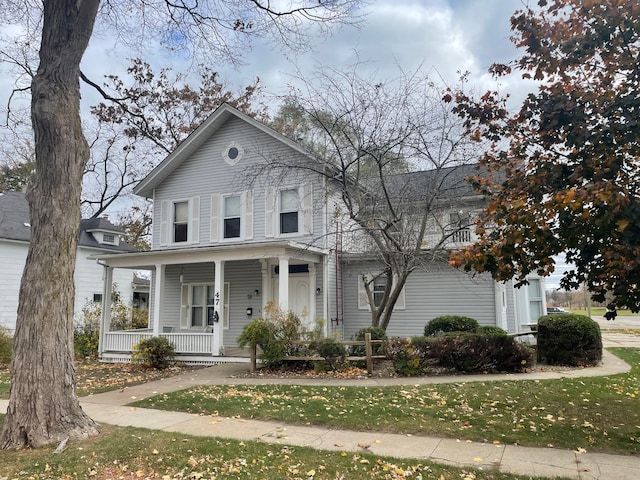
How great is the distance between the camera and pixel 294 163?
47.9 feet

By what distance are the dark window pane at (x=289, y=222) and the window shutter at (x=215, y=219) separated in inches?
96.5

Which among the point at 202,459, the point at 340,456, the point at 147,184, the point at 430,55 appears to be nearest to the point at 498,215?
the point at 340,456

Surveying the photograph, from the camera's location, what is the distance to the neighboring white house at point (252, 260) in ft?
48.3

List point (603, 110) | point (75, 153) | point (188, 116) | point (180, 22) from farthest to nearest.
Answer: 1. point (188, 116)
2. point (180, 22)
3. point (75, 153)
4. point (603, 110)

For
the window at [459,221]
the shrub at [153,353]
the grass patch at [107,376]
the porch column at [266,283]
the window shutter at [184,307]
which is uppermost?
the window at [459,221]

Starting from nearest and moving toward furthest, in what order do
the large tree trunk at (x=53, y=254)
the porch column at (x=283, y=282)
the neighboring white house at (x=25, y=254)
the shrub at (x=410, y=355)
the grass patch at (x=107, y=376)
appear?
the large tree trunk at (x=53, y=254), the grass patch at (x=107, y=376), the shrub at (x=410, y=355), the porch column at (x=283, y=282), the neighboring white house at (x=25, y=254)

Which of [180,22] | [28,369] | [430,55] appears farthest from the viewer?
[430,55]

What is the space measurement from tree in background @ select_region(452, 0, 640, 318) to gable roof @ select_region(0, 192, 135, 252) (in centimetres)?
1625

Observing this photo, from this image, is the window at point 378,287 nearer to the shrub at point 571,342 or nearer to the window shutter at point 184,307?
the shrub at point 571,342

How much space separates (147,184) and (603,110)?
51.0ft

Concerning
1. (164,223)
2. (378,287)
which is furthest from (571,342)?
(164,223)

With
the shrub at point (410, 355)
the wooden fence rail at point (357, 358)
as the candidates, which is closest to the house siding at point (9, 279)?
the wooden fence rail at point (357, 358)

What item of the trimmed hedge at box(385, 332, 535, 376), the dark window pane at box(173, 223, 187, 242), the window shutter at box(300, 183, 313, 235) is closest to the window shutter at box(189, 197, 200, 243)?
the dark window pane at box(173, 223, 187, 242)

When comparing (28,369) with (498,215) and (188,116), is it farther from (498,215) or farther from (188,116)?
(188,116)
